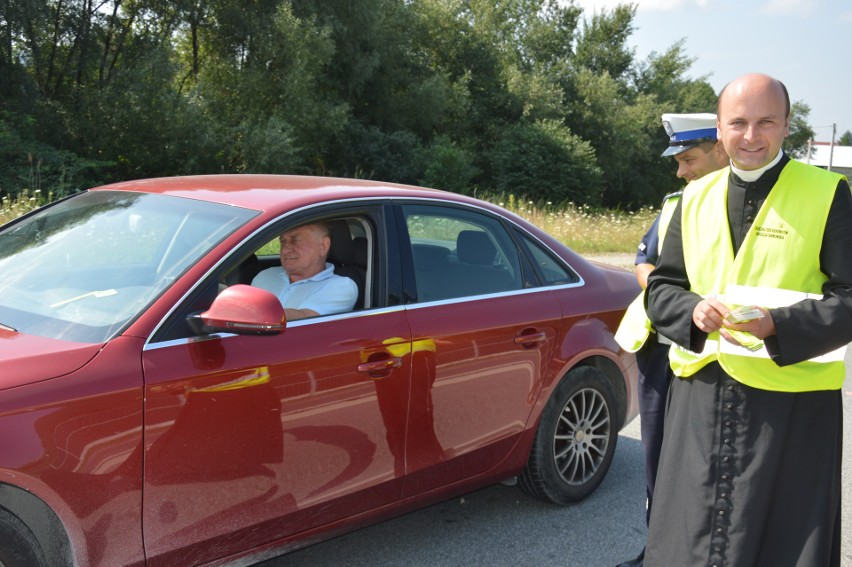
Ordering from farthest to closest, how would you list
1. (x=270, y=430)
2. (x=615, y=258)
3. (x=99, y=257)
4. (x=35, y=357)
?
(x=615, y=258) → (x=99, y=257) → (x=270, y=430) → (x=35, y=357)

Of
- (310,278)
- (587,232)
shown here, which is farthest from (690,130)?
(587,232)

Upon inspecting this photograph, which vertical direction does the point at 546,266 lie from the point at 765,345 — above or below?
below

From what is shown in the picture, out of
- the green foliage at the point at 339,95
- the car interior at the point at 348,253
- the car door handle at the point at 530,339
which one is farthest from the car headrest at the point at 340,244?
the green foliage at the point at 339,95

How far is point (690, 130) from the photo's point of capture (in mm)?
3533

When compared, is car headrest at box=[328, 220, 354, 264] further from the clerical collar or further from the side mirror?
the clerical collar

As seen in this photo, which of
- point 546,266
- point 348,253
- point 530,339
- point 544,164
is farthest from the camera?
point 544,164

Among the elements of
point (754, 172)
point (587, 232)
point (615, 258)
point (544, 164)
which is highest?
point (754, 172)

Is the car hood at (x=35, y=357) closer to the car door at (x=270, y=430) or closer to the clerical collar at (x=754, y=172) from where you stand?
the car door at (x=270, y=430)

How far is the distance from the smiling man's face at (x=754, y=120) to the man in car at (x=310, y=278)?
1777 mm

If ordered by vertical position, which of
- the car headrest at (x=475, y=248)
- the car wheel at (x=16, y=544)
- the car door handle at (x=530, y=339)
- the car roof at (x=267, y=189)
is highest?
the car roof at (x=267, y=189)

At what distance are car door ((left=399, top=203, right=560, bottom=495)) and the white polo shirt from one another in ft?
0.92

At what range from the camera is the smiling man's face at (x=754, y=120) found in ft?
7.86

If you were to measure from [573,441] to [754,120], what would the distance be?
2573 mm

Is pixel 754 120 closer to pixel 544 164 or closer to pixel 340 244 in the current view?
pixel 340 244
